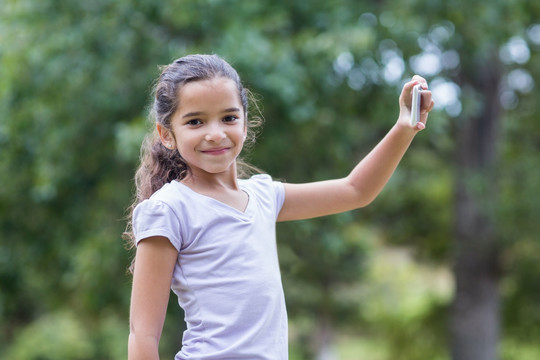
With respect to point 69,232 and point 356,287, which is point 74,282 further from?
point 356,287

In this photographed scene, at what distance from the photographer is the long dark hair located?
5.33 ft

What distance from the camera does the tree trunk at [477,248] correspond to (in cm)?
862

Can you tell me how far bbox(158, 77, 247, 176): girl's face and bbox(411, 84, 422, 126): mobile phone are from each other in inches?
16.0

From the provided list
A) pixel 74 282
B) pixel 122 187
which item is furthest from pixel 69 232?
pixel 122 187

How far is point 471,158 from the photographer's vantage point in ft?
28.3

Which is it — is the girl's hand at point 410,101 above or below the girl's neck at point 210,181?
above

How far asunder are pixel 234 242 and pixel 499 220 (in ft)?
23.3

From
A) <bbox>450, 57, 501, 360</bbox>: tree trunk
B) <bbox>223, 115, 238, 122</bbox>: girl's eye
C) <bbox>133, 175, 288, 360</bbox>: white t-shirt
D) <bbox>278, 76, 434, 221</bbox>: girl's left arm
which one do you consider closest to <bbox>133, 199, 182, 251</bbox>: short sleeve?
<bbox>133, 175, 288, 360</bbox>: white t-shirt

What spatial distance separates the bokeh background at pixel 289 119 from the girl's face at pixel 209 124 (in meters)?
2.94

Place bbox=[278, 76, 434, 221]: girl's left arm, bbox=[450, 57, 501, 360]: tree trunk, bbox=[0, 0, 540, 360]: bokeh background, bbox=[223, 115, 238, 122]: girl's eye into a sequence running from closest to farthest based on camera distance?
bbox=[223, 115, 238, 122]: girl's eye, bbox=[278, 76, 434, 221]: girl's left arm, bbox=[0, 0, 540, 360]: bokeh background, bbox=[450, 57, 501, 360]: tree trunk

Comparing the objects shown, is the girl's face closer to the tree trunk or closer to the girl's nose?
the girl's nose

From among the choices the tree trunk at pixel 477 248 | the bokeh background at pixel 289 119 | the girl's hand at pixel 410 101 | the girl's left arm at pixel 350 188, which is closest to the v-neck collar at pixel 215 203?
the girl's left arm at pixel 350 188

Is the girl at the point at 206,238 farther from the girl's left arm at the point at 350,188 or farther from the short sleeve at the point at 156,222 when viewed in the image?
the girl's left arm at the point at 350,188

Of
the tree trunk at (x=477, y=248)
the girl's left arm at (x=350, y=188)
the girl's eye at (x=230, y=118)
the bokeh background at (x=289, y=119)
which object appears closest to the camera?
the girl's eye at (x=230, y=118)
